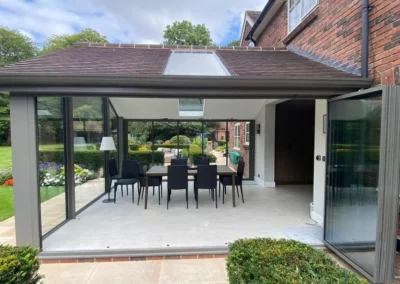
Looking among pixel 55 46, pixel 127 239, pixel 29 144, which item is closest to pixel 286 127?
pixel 127 239

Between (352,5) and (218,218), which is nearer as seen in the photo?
(352,5)

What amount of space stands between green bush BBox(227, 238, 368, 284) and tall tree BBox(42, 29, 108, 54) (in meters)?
31.6

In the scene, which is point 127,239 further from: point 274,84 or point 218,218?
point 274,84

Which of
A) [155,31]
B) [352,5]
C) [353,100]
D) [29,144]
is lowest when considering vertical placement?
[29,144]

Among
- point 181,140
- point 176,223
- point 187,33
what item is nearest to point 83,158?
point 176,223

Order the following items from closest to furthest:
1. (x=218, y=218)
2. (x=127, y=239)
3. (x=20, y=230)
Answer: (x=20, y=230), (x=127, y=239), (x=218, y=218)

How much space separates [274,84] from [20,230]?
4066 millimetres

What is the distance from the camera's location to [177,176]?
5.15 metres

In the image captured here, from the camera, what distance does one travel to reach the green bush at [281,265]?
1.57 metres

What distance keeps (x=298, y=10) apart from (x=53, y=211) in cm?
682

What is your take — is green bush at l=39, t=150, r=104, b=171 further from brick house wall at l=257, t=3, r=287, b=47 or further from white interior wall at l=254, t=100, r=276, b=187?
brick house wall at l=257, t=3, r=287, b=47

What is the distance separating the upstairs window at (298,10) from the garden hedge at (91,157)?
5.82m

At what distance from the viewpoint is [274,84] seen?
3.24 m

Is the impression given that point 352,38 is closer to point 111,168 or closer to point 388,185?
point 388,185
